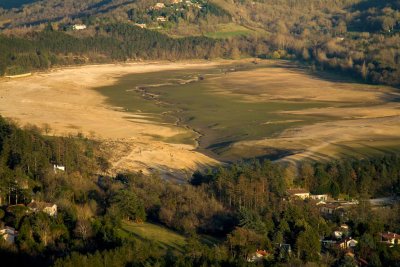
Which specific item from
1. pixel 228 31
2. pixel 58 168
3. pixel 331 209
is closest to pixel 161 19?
pixel 228 31

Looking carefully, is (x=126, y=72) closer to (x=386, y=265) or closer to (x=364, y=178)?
(x=364, y=178)

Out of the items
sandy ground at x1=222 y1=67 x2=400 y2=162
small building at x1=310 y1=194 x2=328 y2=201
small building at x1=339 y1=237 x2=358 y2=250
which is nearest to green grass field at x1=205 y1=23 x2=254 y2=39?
sandy ground at x1=222 y1=67 x2=400 y2=162

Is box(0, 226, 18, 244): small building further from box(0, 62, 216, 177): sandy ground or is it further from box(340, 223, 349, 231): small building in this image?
box(0, 62, 216, 177): sandy ground

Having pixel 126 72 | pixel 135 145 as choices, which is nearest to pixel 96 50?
pixel 126 72

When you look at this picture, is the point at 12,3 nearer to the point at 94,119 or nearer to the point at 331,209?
the point at 94,119

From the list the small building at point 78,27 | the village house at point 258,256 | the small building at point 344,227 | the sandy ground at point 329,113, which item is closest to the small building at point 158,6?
the small building at point 78,27
